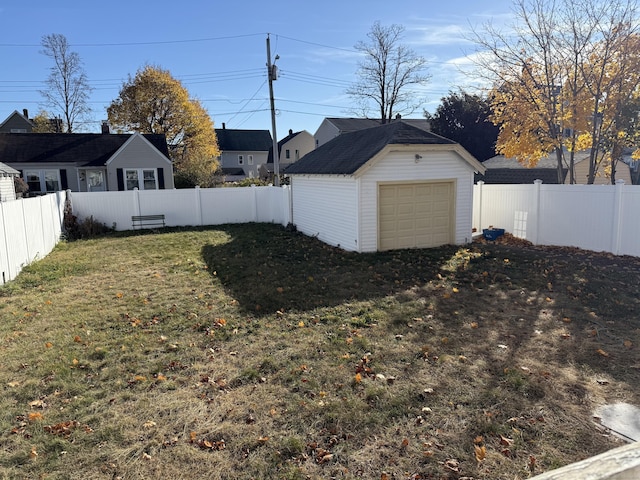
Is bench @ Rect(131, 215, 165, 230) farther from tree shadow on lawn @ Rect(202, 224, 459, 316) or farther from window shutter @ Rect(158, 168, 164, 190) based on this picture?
window shutter @ Rect(158, 168, 164, 190)

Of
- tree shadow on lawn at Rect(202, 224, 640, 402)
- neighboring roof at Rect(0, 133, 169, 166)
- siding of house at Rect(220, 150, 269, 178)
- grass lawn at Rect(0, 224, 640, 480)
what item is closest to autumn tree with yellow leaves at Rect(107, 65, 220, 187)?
neighboring roof at Rect(0, 133, 169, 166)

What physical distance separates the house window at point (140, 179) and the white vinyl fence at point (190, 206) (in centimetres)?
941

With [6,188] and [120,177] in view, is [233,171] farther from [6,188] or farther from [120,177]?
[6,188]

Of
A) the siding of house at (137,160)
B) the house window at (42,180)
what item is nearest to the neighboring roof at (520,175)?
the siding of house at (137,160)

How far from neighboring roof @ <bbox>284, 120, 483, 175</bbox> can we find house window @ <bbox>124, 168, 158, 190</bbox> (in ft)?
49.7

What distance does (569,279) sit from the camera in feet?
28.8

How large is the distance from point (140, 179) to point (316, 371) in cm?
2503

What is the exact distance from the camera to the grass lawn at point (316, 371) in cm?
355

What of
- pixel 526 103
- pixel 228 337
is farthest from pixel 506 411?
pixel 526 103

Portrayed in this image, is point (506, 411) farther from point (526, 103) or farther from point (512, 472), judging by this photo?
point (526, 103)

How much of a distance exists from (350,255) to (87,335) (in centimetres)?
674

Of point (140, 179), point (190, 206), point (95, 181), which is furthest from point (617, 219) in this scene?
point (95, 181)

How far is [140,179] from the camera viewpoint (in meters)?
26.9

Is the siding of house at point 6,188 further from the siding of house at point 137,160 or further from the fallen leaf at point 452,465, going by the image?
the fallen leaf at point 452,465
